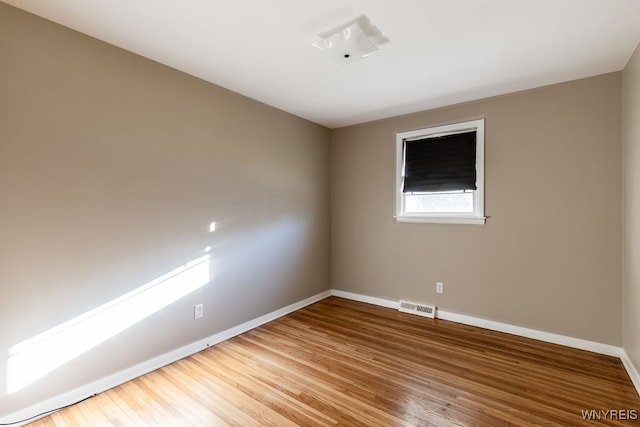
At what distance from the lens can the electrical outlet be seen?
2545 mm

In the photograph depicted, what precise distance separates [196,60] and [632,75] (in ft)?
10.6

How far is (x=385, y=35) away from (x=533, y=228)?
2223 millimetres

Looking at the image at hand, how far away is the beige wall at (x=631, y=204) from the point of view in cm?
202

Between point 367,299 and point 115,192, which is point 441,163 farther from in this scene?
point 115,192

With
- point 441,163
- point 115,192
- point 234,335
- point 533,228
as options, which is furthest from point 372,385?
point 441,163

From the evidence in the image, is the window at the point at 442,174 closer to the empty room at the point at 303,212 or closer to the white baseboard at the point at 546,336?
the empty room at the point at 303,212

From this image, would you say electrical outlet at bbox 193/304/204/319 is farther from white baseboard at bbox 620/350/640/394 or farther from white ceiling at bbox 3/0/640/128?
white baseboard at bbox 620/350/640/394

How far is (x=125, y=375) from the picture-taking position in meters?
2.11

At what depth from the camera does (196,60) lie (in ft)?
7.48

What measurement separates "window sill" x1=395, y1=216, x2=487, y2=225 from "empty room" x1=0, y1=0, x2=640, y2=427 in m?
0.03

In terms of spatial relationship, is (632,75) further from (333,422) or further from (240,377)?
(240,377)

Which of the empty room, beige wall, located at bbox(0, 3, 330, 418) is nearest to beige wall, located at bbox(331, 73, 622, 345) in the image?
the empty room

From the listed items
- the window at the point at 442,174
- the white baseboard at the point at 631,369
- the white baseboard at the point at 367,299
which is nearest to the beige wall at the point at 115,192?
the white baseboard at the point at 367,299

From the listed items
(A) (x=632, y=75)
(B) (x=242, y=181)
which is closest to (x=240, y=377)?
(B) (x=242, y=181)
